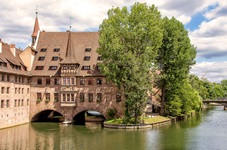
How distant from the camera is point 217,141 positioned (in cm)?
4231

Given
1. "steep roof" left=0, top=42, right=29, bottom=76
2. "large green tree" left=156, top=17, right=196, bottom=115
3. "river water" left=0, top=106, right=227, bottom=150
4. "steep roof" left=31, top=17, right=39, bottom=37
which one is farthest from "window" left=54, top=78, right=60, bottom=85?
"large green tree" left=156, top=17, right=196, bottom=115

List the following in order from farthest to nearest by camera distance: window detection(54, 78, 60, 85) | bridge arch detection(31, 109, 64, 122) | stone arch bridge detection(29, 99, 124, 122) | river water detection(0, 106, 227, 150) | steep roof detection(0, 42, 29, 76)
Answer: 1. bridge arch detection(31, 109, 64, 122)
2. window detection(54, 78, 60, 85)
3. stone arch bridge detection(29, 99, 124, 122)
4. steep roof detection(0, 42, 29, 76)
5. river water detection(0, 106, 227, 150)

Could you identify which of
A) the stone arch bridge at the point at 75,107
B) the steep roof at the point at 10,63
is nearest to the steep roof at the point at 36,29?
the steep roof at the point at 10,63

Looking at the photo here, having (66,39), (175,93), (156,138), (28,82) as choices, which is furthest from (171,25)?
(28,82)

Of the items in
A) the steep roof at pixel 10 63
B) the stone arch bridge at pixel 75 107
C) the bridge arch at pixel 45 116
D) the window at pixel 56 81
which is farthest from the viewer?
the bridge arch at pixel 45 116

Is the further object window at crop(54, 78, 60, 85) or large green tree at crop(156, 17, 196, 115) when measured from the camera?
window at crop(54, 78, 60, 85)

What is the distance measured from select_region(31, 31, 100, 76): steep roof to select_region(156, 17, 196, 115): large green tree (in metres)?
15.2

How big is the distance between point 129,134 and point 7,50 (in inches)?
1285

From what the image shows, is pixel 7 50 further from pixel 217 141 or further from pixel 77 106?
pixel 217 141

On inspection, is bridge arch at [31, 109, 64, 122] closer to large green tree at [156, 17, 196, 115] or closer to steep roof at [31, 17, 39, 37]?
steep roof at [31, 17, 39, 37]

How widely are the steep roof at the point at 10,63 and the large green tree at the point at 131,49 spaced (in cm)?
A: 1822

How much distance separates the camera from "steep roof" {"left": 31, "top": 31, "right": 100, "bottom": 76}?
212ft

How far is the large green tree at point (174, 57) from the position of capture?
6438 centimetres

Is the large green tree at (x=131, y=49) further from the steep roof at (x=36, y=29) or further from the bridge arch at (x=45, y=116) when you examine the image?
the steep roof at (x=36, y=29)
